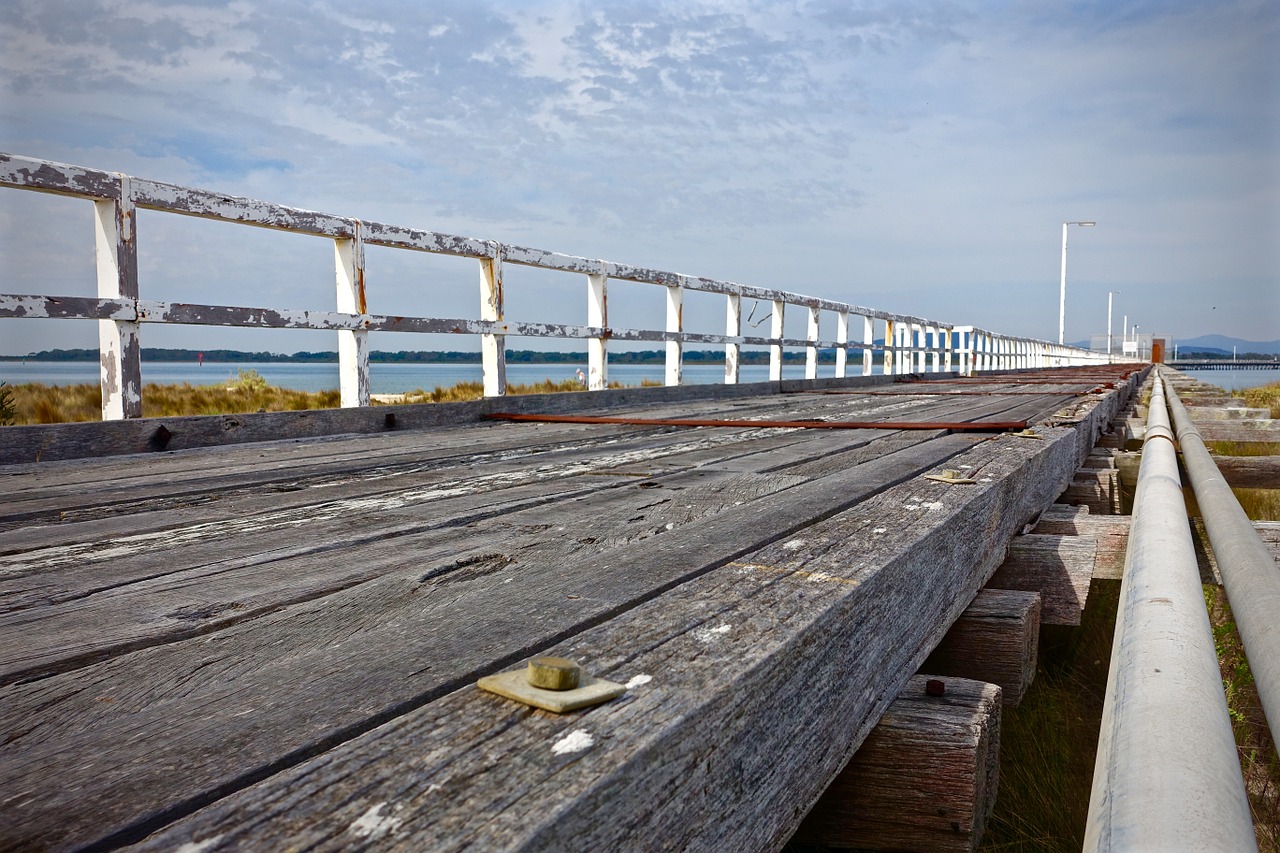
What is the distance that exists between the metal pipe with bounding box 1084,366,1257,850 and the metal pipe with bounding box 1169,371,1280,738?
0.21 ft

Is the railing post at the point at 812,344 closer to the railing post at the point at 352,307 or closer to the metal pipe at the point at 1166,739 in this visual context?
the railing post at the point at 352,307

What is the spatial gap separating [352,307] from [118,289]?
1335 mm

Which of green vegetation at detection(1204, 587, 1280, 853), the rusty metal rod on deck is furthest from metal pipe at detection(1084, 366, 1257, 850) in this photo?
the rusty metal rod on deck

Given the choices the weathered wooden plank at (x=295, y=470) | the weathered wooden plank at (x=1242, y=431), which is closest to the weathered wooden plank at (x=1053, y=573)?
the weathered wooden plank at (x=295, y=470)

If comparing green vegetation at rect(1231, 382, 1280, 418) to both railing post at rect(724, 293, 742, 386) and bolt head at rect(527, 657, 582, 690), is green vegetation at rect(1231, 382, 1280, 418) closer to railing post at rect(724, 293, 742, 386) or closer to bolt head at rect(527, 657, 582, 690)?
railing post at rect(724, 293, 742, 386)

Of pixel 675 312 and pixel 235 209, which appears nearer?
pixel 235 209

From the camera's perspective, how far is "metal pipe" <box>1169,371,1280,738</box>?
1.13 meters

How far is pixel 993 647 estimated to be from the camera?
2.09 metres

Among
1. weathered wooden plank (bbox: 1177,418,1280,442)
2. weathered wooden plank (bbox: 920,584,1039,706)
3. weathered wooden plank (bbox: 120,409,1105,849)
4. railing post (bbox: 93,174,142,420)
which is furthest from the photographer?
weathered wooden plank (bbox: 1177,418,1280,442)

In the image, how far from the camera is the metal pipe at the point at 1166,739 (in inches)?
27.4

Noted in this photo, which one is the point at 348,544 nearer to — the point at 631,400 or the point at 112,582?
the point at 112,582

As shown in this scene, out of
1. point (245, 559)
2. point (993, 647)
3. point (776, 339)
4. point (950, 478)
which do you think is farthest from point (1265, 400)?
point (245, 559)

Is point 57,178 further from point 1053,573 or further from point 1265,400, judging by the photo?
point 1265,400

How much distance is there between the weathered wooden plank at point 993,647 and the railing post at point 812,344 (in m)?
9.16
